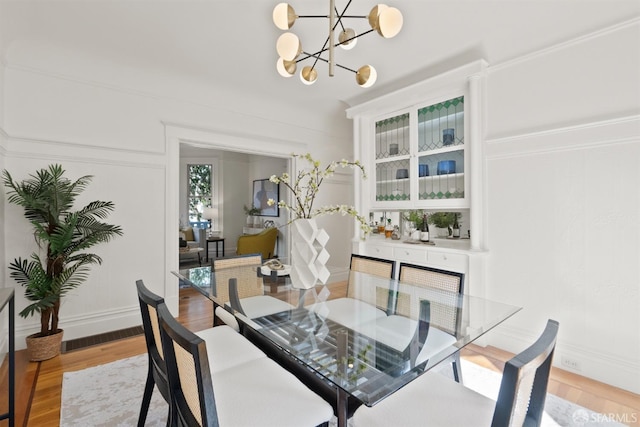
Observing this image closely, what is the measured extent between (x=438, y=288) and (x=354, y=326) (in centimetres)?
80

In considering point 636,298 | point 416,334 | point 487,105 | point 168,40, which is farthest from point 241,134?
point 636,298

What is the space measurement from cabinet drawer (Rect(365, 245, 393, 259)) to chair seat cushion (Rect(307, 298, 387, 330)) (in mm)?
1490

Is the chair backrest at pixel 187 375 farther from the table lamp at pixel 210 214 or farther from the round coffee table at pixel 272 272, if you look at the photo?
the table lamp at pixel 210 214

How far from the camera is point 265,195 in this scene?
7711 mm

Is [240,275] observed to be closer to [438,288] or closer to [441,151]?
[438,288]

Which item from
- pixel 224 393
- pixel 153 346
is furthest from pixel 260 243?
pixel 224 393

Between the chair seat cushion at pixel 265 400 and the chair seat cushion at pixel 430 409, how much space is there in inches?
6.7

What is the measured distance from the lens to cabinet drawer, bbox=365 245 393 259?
355cm

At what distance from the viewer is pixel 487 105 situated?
2869mm

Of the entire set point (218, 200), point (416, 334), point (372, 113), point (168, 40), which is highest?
point (168, 40)

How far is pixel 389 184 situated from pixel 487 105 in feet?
4.30

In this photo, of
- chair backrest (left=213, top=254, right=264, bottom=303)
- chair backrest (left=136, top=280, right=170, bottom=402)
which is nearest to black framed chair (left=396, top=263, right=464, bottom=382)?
chair backrest (left=213, top=254, right=264, bottom=303)

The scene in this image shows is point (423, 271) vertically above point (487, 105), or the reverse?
point (487, 105)

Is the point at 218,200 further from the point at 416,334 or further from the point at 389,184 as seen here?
the point at 416,334
